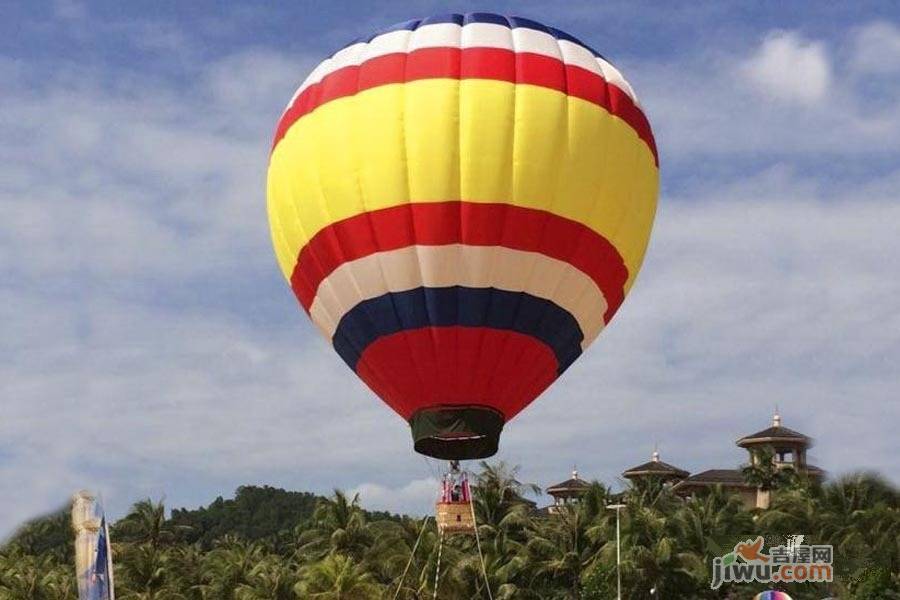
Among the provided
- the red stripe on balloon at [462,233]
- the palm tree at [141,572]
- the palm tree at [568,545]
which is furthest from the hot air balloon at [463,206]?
the palm tree at [141,572]

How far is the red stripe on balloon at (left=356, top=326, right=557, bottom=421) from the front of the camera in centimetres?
2447

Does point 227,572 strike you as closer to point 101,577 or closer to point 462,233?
point 462,233

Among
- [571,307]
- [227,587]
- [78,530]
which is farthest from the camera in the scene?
[227,587]

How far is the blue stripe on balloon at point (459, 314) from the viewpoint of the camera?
24.3 m

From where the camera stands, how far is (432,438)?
25.0m

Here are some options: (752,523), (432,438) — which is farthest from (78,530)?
(752,523)

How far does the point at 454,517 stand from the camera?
25.1m

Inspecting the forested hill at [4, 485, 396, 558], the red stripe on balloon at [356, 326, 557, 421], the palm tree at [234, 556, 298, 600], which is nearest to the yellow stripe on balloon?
the red stripe on balloon at [356, 326, 557, 421]

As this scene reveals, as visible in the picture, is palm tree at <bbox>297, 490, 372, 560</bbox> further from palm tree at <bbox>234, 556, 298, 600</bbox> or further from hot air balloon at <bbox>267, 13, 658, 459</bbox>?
hot air balloon at <bbox>267, 13, 658, 459</bbox>

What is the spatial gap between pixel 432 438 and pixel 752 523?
3804 cm

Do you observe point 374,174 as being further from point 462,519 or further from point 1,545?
point 1,545

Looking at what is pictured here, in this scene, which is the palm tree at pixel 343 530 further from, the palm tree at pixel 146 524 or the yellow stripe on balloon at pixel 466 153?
the yellow stripe on balloon at pixel 466 153

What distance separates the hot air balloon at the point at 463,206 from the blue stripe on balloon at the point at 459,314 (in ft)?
0.10

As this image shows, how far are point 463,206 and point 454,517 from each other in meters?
5.79
